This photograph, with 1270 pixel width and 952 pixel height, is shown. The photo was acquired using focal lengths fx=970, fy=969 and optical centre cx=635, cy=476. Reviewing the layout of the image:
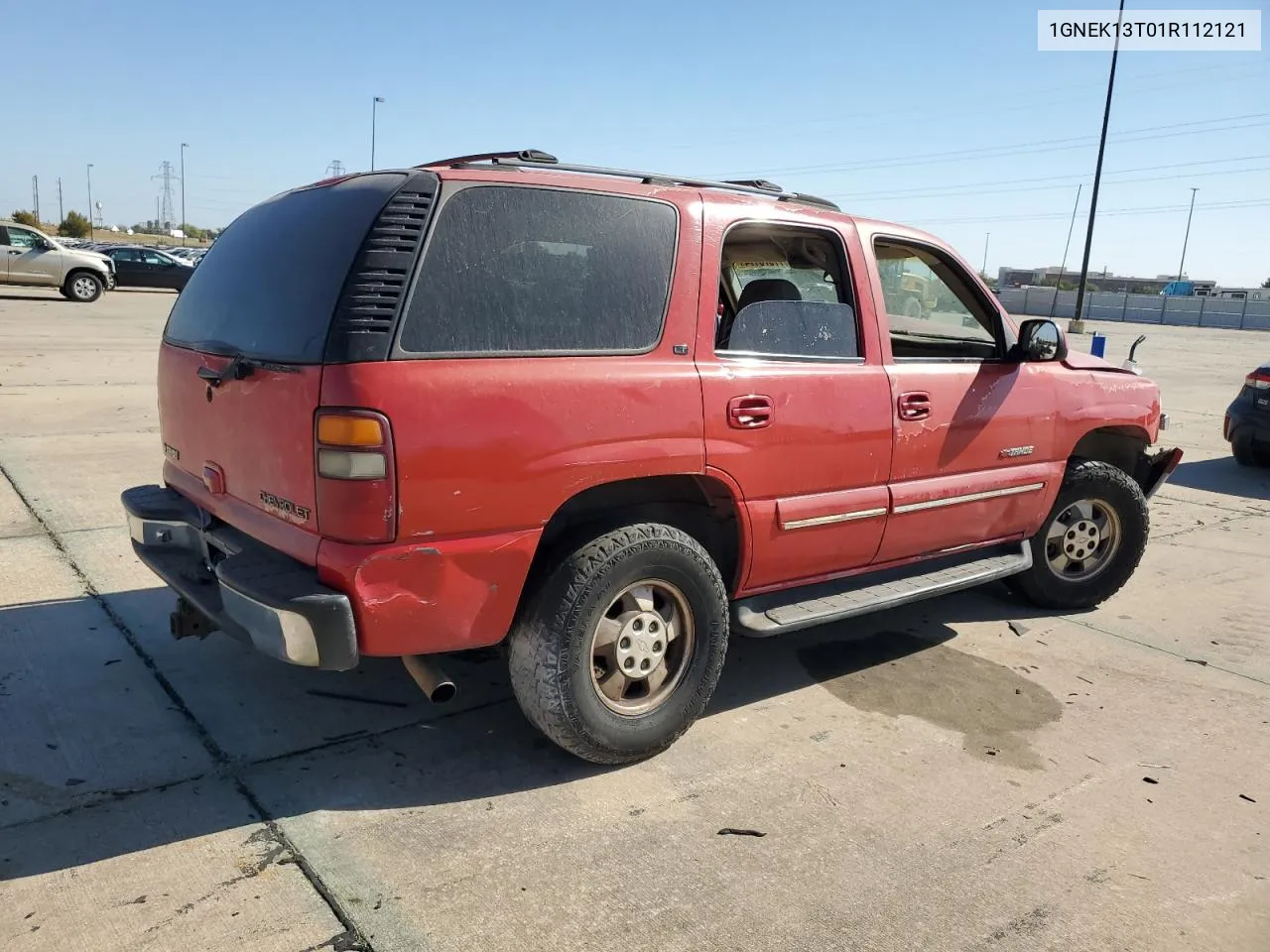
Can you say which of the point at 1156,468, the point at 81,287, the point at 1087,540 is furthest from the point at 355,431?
the point at 81,287

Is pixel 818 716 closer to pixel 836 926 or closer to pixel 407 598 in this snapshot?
pixel 836 926

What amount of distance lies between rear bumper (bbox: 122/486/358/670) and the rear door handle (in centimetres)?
147

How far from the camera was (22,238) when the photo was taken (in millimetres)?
22312

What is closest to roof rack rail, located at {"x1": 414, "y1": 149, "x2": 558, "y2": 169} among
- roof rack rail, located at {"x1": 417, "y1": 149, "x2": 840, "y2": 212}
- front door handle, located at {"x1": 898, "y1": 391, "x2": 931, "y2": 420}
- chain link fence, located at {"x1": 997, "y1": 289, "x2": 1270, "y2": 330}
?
roof rack rail, located at {"x1": 417, "y1": 149, "x2": 840, "y2": 212}

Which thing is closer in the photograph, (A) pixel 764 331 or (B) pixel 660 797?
(B) pixel 660 797

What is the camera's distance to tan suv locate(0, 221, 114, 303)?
2208cm

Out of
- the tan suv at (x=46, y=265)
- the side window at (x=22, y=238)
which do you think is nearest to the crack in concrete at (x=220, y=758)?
the tan suv at (x=46, y=265)

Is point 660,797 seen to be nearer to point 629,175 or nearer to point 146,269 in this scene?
point 629,175

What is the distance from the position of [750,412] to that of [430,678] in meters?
1.44

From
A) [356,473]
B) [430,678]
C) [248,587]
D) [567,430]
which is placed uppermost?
[567,430]

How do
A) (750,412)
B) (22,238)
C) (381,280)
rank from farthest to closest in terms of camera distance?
(22,238)
(750,412)
(381,280)

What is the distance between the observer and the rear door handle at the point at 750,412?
3.44m

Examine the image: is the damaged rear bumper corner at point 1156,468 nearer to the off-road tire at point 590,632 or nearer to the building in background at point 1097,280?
the off-road tire at point 590,632

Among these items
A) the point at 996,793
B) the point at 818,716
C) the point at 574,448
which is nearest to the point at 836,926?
the point at 996,793
